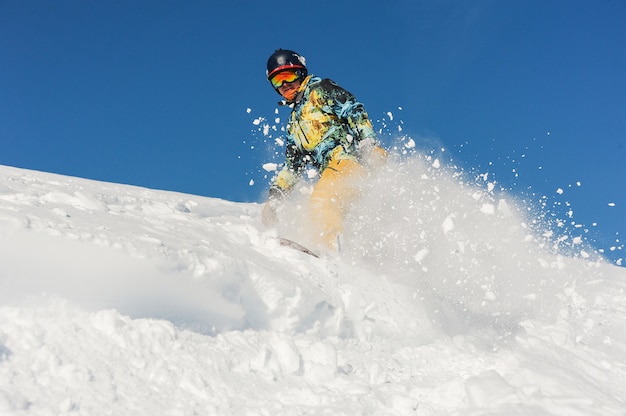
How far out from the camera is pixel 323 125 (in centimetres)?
529

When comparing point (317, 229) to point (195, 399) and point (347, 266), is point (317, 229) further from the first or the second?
point (195, 399)

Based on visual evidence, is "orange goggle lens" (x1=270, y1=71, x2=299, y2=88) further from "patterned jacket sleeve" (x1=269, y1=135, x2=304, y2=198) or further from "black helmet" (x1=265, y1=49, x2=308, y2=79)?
"patterned jacket sleeve" (x1=269, y1=135, x2=304, y2=198)

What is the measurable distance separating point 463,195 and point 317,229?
2086 millimetres

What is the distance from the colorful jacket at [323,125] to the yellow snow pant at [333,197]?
7.2 inches

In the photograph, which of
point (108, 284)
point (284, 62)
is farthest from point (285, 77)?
point (108, 284)

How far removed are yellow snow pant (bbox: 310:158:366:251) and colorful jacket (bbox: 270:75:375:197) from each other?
7.2 inches

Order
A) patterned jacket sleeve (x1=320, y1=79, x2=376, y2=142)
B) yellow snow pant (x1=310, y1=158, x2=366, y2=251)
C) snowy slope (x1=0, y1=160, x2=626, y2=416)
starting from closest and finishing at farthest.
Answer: snowy slope (x1=0, y1=160, x2=626, y2=416) < yellow snow pant (x1=310, y1=158, x2=366, y2=251) < patterned jacket sleeve (x1=320, y1=79, x2=376, y2=142)

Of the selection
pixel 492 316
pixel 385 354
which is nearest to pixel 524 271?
pixel 492 316

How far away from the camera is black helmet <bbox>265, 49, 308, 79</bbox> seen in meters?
5.55

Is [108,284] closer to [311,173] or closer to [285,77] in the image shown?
[311,173]

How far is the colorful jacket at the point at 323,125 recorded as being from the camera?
511 cm

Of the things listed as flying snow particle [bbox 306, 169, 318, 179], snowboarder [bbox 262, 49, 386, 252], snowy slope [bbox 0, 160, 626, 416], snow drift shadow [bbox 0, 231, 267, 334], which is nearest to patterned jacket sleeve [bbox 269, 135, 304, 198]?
snowboarder [bbox 262, 49, 386, 252]

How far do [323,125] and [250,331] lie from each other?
10.8ft

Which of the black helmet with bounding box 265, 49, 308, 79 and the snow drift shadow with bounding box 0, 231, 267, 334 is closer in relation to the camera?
the snow drift shadow with bounding box 0, 231, 267, 334
